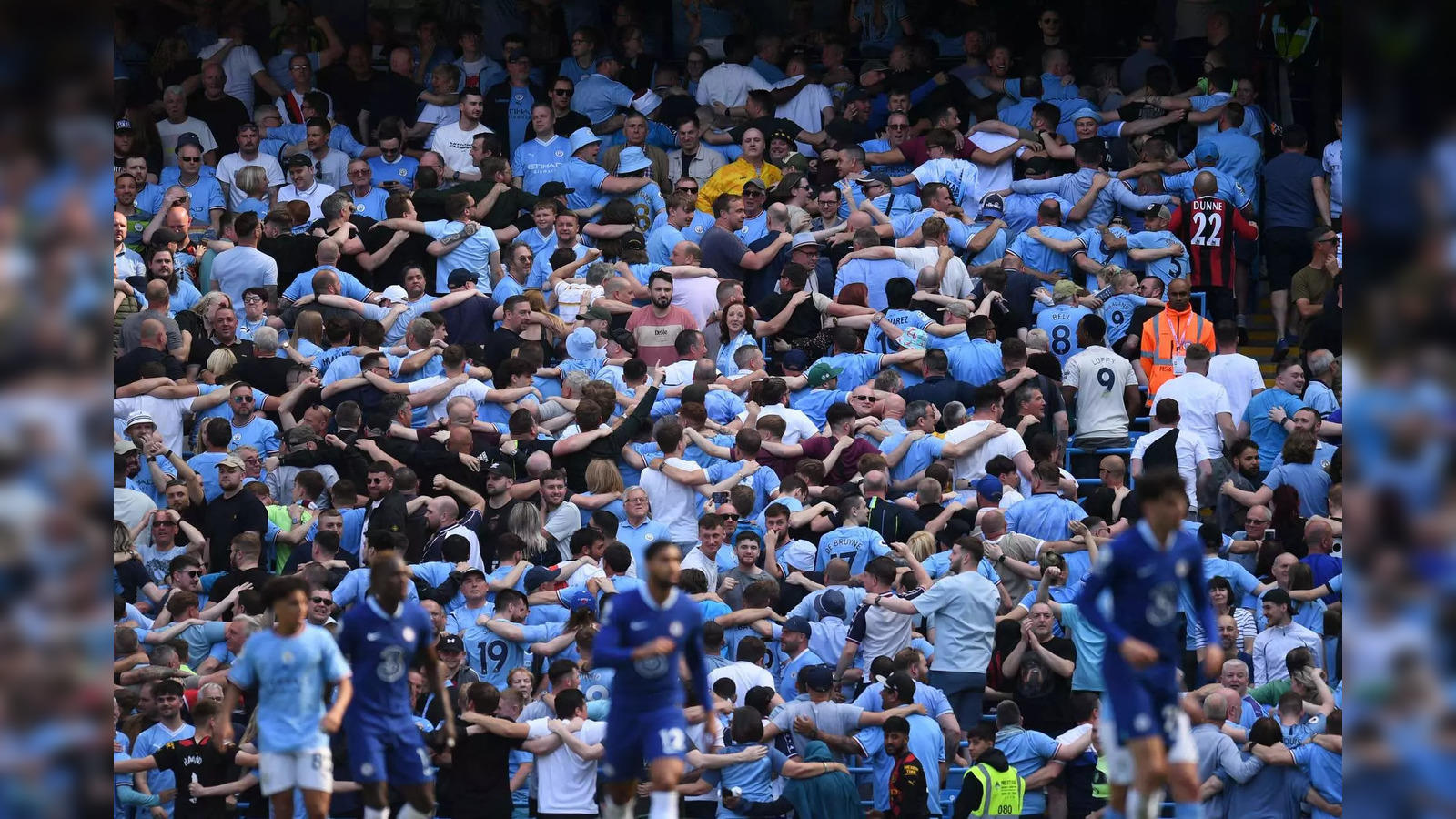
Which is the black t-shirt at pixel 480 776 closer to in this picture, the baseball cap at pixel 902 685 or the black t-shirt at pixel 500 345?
the baseball cap at pixel 902 685

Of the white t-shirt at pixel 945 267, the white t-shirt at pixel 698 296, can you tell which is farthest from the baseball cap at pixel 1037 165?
the white t-shirt at pixel 698 296

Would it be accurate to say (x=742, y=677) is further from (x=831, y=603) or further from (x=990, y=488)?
(x=990, y=488)

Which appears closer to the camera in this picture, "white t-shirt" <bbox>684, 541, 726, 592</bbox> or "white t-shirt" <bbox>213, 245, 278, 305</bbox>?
"white t-shirt" <bbox>684, 541, 726, 592</bbox>

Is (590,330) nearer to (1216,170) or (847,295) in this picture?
(847,295)

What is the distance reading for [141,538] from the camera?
17.0 meters

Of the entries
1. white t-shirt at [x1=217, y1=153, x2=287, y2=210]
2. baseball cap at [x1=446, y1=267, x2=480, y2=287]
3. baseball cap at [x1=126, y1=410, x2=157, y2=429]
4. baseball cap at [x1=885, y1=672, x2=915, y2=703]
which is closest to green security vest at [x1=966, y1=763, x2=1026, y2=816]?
baseball cap at [x1=885, y1=672, x2=915, y2=703]

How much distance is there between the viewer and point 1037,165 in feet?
70.3

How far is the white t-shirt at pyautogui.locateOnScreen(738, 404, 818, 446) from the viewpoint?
17.5 meters

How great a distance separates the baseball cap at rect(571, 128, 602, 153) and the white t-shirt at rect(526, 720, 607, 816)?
8647mm

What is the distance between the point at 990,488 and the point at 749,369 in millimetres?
2720

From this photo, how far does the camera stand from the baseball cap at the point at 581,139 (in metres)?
21.7

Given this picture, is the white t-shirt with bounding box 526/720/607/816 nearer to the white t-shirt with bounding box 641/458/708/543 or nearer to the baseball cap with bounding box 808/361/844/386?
the white t-shirt with bounding box 641/458/708/543

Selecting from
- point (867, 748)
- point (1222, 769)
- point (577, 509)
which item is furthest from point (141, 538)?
point (1222, 769)
